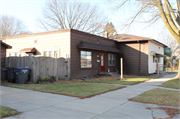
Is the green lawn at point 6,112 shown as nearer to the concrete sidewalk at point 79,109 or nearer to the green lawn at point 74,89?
the concrete sidewalk at point 79,109

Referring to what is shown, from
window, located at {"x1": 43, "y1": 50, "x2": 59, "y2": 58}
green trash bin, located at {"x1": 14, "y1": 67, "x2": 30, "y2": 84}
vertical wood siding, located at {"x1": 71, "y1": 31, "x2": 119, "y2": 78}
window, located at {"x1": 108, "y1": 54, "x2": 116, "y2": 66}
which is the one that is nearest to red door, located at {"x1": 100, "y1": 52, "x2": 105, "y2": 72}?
vertical wood siding, located at {"x1": 71, "y1": 31, "x2": 119, "y2": 78}

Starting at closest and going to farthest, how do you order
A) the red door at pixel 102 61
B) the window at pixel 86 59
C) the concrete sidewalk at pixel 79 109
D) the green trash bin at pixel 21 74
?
the concrete sidewalk at pixel 79 109 < the green trash bin at pixel 21 74 < the window at pixel 86 59 < the red door at pixel 102 61

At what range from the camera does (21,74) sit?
11242 mm

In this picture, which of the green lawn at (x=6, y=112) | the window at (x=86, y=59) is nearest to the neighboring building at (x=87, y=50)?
the window at (x=86, y=59)

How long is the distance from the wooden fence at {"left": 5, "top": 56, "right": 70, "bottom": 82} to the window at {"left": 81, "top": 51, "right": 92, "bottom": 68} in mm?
2107

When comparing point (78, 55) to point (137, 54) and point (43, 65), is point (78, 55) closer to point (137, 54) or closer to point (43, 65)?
point (43, 65)

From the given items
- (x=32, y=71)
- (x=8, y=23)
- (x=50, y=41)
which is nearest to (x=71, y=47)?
(x=50, y=41)

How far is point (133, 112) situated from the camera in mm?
5637

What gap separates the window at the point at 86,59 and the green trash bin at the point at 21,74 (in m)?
5.57

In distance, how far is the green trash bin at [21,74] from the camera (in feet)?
36.9

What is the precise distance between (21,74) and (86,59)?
21.6 feet

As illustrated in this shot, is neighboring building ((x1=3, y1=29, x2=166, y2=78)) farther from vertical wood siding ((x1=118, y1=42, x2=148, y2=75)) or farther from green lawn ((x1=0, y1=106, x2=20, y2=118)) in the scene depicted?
green lawn ((x1=0, y1=106, x2=20, y2=118))

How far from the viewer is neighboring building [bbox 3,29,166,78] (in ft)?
48.7

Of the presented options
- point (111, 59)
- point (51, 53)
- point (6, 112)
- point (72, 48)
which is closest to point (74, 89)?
point (6, 112)
